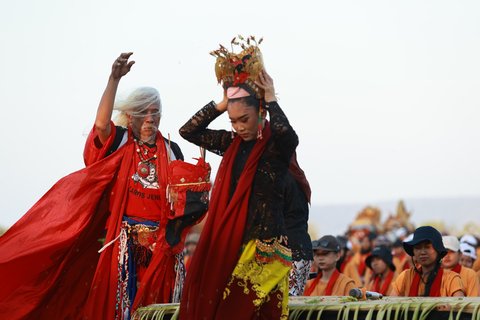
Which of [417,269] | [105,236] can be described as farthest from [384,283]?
[105,236]

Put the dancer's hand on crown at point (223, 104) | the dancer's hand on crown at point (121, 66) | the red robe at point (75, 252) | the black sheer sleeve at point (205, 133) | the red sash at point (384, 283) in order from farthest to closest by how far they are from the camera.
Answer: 1. the red sash at point (384, 283)
2. the red robe at point (75, 252)
3. the dancer's hand on crown at point (121, 66)
4. the black sheer sleeve at point (205, 133)
5. the dancer's hand on crown at point (223, 104)

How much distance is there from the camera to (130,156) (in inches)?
326

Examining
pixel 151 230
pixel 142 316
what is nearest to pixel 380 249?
pixel 151 230

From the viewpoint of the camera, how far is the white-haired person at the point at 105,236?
8.12m

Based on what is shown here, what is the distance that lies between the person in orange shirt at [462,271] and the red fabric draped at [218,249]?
3.28 meters

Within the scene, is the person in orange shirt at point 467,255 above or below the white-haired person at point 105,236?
below

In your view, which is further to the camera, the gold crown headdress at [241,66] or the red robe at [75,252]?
the red robe at [75,252]

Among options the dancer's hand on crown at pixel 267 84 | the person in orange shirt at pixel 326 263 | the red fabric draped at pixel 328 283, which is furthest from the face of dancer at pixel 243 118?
the person in orange shirt at pixel 326 263

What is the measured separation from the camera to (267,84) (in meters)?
6.48

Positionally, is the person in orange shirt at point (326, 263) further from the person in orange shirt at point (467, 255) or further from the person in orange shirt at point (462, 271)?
the person in orange shirt at point (467, 255)

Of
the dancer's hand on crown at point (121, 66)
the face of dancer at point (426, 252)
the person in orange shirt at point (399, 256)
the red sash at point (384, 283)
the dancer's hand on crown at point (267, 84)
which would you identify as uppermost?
the dancer's hand on crown at point (121, 66)

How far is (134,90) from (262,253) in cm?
240

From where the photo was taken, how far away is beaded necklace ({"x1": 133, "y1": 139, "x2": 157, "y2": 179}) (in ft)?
27.0

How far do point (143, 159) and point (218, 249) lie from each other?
2012 mm
